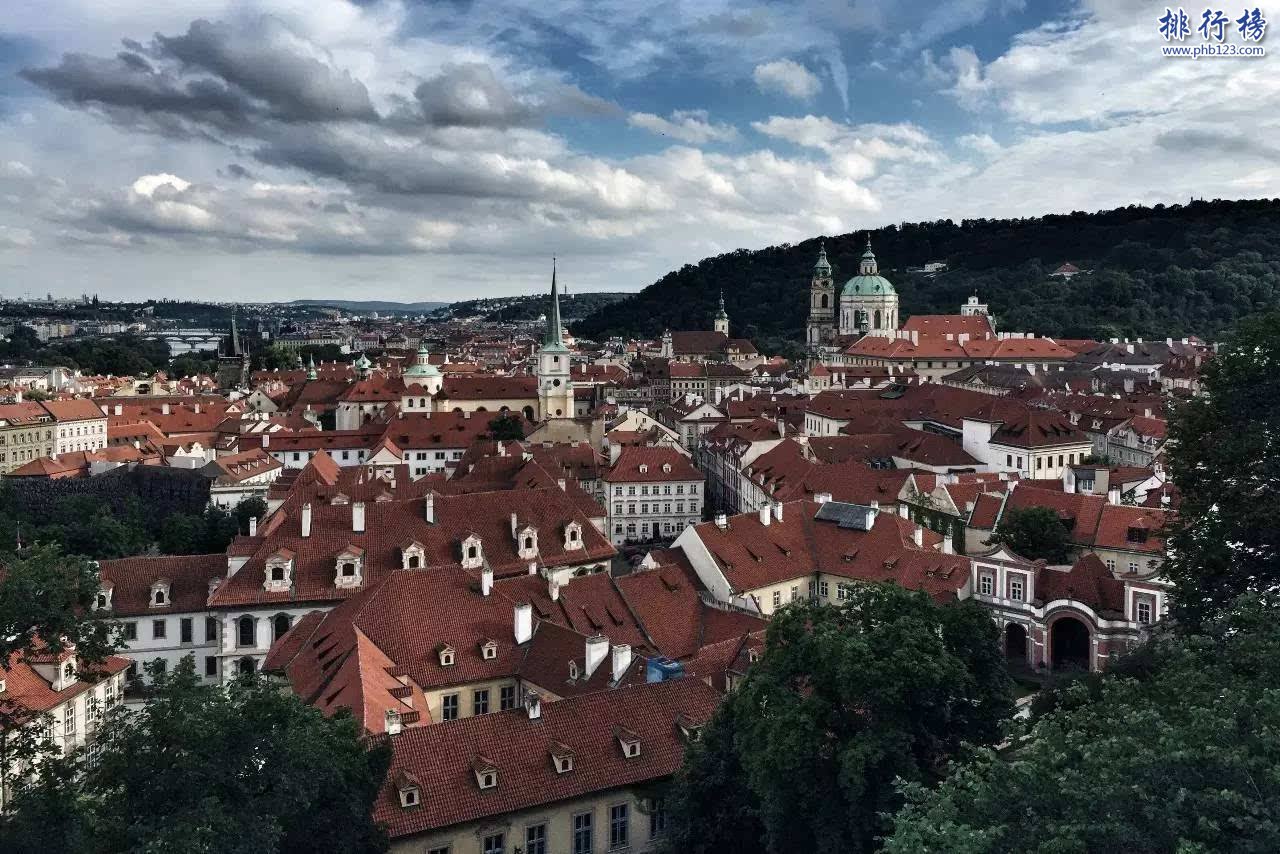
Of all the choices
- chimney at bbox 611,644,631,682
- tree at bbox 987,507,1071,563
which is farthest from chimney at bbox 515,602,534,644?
tree at bbox 987,507,1071,563

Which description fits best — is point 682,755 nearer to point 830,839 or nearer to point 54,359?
point 830,839

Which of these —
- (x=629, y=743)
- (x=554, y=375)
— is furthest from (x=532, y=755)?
(x=554, y=375)

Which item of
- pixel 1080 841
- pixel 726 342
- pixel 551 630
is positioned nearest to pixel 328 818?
pixel 1080 841

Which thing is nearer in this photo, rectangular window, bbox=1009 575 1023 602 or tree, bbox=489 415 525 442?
rectangular window, bbox=1009 575 1023 602

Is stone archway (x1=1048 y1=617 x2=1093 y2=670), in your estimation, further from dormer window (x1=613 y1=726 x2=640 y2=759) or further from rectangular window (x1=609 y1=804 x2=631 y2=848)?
rectangular window (x1=609 y1=804 x2=631 y2=848)

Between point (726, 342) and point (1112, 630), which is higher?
point (726, 342)
